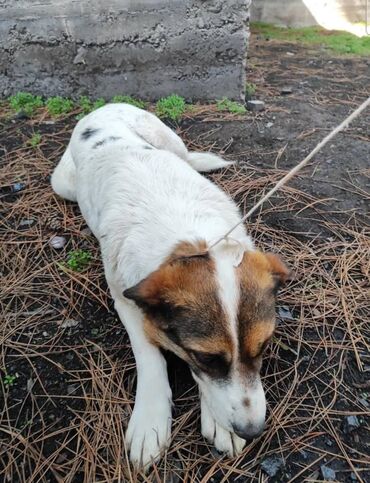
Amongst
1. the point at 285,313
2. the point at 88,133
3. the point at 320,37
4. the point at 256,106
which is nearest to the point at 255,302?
the point at 285,313

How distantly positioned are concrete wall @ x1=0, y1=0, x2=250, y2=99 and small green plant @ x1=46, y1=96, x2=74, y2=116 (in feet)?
0.50

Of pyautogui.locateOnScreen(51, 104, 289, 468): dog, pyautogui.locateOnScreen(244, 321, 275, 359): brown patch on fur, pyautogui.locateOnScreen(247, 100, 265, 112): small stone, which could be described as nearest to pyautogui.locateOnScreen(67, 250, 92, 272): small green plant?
pyautogui.locateOnScreen(51, 104, 289, 468): dog

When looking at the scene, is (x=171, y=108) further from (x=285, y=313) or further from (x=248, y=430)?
(x=248, y=430)

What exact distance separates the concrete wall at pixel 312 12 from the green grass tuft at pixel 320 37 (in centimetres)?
25

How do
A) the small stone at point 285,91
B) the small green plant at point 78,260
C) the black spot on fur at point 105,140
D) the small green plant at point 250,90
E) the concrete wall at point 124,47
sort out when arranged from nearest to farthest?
the small green plant at point 78,260, the black spot on fur at point 105,140, the concrete wall at point 124,47, the small green plant at point 250,90, the small stone at point 285,91

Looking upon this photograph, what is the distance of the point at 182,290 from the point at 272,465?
988 millimetres

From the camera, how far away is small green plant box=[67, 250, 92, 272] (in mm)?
3363

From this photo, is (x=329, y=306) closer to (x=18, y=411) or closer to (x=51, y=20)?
(x=18, y=411)

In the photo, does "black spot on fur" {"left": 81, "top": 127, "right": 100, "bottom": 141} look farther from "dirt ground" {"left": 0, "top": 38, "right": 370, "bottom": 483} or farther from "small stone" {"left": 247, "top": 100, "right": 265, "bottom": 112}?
"small stone" {"left": 247, "top": 100, "right": 265, "bottom": 112}

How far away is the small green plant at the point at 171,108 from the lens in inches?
210

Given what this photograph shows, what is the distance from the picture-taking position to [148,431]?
7.41 feet

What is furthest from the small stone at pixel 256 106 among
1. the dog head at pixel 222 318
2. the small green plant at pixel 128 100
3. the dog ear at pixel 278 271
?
the dog head at pixel 222 318

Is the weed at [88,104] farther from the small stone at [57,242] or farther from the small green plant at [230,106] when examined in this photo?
the small stone at [57,242]

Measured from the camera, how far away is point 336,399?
8.04ft
